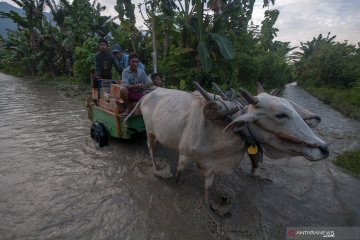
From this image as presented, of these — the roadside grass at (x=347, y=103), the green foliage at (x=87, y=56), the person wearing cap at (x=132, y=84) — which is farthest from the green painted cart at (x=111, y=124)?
the roadside grass at (x=347, y=103)

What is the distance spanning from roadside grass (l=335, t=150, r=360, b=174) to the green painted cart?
137 inches

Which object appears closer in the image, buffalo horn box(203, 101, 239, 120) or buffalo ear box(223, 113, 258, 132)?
buffalo ear box(223, 113, 258, 132)

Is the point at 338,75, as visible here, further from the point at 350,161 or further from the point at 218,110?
the point at 218,110

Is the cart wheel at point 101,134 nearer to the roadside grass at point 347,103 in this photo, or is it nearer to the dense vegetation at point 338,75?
the roadside grass at point 347,103

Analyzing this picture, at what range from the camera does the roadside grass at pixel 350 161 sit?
4.44m

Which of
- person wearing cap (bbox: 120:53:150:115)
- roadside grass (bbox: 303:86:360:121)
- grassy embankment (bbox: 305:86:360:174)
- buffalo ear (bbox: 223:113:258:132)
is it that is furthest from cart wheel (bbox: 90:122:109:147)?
roadside grass (bbox: 303:86:360:121)

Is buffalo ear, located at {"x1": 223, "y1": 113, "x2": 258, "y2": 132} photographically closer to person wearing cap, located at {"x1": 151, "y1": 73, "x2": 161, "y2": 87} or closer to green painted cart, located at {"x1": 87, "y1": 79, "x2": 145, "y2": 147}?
green painted cart, located at {"x1": 87, "y1": 79, "x2": 145, "y2": 147}

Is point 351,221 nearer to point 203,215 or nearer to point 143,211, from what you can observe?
point 203,215

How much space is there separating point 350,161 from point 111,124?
4.23 m

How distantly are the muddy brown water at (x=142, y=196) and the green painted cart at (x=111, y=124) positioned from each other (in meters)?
0.30

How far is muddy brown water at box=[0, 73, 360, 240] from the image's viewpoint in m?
2.94

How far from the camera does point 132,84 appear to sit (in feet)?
15.1

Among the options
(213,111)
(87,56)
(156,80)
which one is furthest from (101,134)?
(87,56)

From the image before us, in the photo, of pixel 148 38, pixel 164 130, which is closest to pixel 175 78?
pixel 148 38
